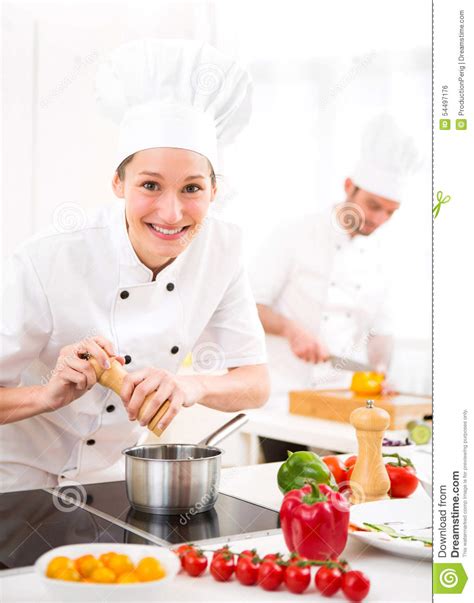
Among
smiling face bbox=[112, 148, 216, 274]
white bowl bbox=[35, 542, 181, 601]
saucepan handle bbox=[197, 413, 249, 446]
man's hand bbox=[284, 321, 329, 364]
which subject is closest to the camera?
white bowl bbox=[35, 542, 181, 601]

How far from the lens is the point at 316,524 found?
70cm

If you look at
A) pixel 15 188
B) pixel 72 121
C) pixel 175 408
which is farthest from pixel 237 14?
pixel 175 408

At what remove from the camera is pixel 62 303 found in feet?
3.63

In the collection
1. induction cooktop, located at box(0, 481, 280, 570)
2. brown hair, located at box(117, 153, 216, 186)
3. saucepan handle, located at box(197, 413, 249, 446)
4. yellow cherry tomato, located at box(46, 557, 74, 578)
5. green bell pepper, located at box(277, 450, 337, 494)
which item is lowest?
induction cooktop, located at box(0, 481, 280, 570)

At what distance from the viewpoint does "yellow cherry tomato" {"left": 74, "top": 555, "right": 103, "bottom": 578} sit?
61 cm

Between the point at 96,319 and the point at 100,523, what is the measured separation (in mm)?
378

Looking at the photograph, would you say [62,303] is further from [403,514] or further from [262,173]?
[262,173]

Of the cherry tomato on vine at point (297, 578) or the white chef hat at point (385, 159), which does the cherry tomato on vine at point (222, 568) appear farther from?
the white chef hat at point (385, 159)

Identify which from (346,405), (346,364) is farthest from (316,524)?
(346,364)

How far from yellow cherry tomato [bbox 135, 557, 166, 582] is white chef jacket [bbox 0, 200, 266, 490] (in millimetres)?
526

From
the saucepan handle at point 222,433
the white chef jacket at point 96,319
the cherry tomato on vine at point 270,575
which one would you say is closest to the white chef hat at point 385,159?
the white chef jacket at point 96,319
